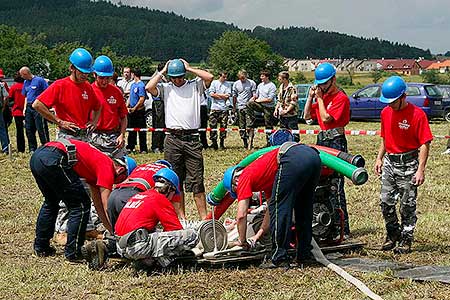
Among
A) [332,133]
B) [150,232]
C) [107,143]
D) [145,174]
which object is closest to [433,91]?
[107,143]

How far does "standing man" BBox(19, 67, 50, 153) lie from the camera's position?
15852 millimetres

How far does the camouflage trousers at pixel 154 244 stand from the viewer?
21.6 ft

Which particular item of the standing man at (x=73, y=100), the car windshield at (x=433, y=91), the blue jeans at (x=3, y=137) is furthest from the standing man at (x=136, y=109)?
the car windshield at (x=433, y=91)

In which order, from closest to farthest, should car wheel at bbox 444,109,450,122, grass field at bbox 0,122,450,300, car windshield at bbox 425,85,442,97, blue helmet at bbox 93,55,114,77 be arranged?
grass field at bbox 0,122,450,300 < blue helmet at bbox 93,55,114,77 < car windshield at bbox 425,85,442,97 < car wheel at bbox 444,109,450,122

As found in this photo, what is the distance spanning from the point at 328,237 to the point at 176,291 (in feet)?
6.97

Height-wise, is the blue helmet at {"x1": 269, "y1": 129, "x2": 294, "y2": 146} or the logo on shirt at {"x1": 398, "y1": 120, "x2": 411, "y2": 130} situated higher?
the logo on shirt at {"x1": 398, "y1": 120, "x2": 411, "y2": 130}

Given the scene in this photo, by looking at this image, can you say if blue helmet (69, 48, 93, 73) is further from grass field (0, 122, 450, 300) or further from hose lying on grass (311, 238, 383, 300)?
hose lying on grass (311, 238, 383, 300)

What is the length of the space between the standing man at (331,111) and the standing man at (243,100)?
31.6 ft

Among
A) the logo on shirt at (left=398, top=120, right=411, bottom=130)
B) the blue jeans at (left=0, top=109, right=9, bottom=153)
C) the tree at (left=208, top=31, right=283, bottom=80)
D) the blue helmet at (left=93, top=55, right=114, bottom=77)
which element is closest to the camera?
the logo on shirt at (left=398, top=120, right=411, bottom=130)

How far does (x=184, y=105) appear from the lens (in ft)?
28.4

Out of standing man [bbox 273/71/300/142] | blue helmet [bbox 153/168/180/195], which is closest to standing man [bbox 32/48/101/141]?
blue helmet [bbox 153/168/180/195]

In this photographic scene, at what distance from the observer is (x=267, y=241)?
718 centimetres

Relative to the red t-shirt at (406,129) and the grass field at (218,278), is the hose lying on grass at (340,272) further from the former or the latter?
the red t-shirt at (406,129)

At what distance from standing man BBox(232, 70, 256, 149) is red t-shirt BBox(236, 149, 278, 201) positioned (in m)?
11.0
